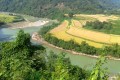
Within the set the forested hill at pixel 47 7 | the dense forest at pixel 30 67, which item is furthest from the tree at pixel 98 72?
the forested hill at pixel 47 7

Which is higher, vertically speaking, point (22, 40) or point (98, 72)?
point (98, 72)

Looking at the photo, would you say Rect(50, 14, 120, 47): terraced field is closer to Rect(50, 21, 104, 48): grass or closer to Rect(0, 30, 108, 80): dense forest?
Rect(50, 21, 104, 48): grass

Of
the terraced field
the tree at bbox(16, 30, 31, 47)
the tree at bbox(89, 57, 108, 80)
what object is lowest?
the terraced field

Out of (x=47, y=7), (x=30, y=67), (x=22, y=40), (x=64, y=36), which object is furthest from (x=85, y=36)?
(x=47, y=7)

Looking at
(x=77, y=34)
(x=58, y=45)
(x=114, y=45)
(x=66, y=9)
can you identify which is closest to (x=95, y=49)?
(x=114, y=45)

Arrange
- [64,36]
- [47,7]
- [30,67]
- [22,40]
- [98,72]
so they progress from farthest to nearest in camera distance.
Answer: [47,7], [64,36], [22,40], [30,67], [98,72]

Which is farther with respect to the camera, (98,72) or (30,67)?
(30,67)

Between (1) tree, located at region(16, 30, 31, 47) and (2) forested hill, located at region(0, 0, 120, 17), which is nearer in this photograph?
(1) tree, located at region(16, 30, 31, 47)

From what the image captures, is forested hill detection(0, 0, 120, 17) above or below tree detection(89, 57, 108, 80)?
below

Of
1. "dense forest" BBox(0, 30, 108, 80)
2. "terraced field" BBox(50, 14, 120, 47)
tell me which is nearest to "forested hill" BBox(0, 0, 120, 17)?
"terraced field" BBox(50, 14, 120, 47)

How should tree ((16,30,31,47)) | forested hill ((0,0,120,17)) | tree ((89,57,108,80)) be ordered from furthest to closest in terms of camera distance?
forested hill ((0,0,120,17)) < tree ((16,30,31,47)) < tree ((89,57,108,80))

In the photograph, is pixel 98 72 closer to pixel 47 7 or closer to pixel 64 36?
pixel 64 36

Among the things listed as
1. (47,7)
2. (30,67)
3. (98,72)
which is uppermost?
(98,72)

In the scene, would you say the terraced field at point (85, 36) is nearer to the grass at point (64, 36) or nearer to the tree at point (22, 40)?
the grass at point (64, 36)
